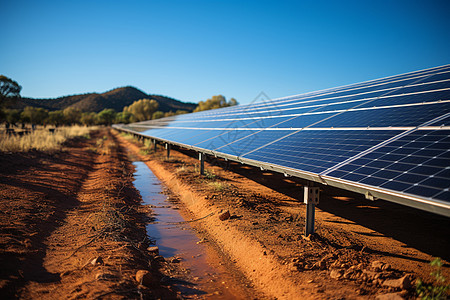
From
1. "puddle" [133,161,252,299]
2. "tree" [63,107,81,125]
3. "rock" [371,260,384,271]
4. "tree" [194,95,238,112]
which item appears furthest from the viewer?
"tree" [194,95,238,112]

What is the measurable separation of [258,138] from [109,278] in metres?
8.22

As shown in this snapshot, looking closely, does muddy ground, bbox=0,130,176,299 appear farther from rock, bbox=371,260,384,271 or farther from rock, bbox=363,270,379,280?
rock, bbox=371,260,384,271

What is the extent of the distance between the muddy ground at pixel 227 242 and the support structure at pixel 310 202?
1.06 feet

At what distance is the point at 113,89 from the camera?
178125 mm

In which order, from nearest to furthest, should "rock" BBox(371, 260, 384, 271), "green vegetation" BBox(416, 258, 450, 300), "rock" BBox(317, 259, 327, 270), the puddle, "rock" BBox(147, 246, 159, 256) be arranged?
"green vegetation" BBox(416, 258, 450, 300)
"rock" BBox(371, 260, 384, 271)
the puddle
"rock" BBox(317, 259, 327, 270)
"rock" BBox(147, 246, 159, 256)

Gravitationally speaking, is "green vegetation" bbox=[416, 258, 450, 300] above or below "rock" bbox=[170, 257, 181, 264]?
above

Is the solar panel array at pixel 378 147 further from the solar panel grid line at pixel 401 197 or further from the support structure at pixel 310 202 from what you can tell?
the support structure at pixel 310 202

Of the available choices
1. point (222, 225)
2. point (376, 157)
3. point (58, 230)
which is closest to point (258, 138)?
point (222, 225)

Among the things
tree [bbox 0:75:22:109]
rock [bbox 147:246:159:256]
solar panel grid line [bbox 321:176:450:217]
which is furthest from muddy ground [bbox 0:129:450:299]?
tree [bbox 0:75:22:109]

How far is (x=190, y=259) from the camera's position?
7.46 m

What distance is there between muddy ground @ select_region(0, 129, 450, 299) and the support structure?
0.32 m

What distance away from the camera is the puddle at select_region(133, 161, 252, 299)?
5961 millimetres

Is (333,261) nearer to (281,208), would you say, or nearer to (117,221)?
(281,208)

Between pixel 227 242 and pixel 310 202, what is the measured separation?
2847mm
